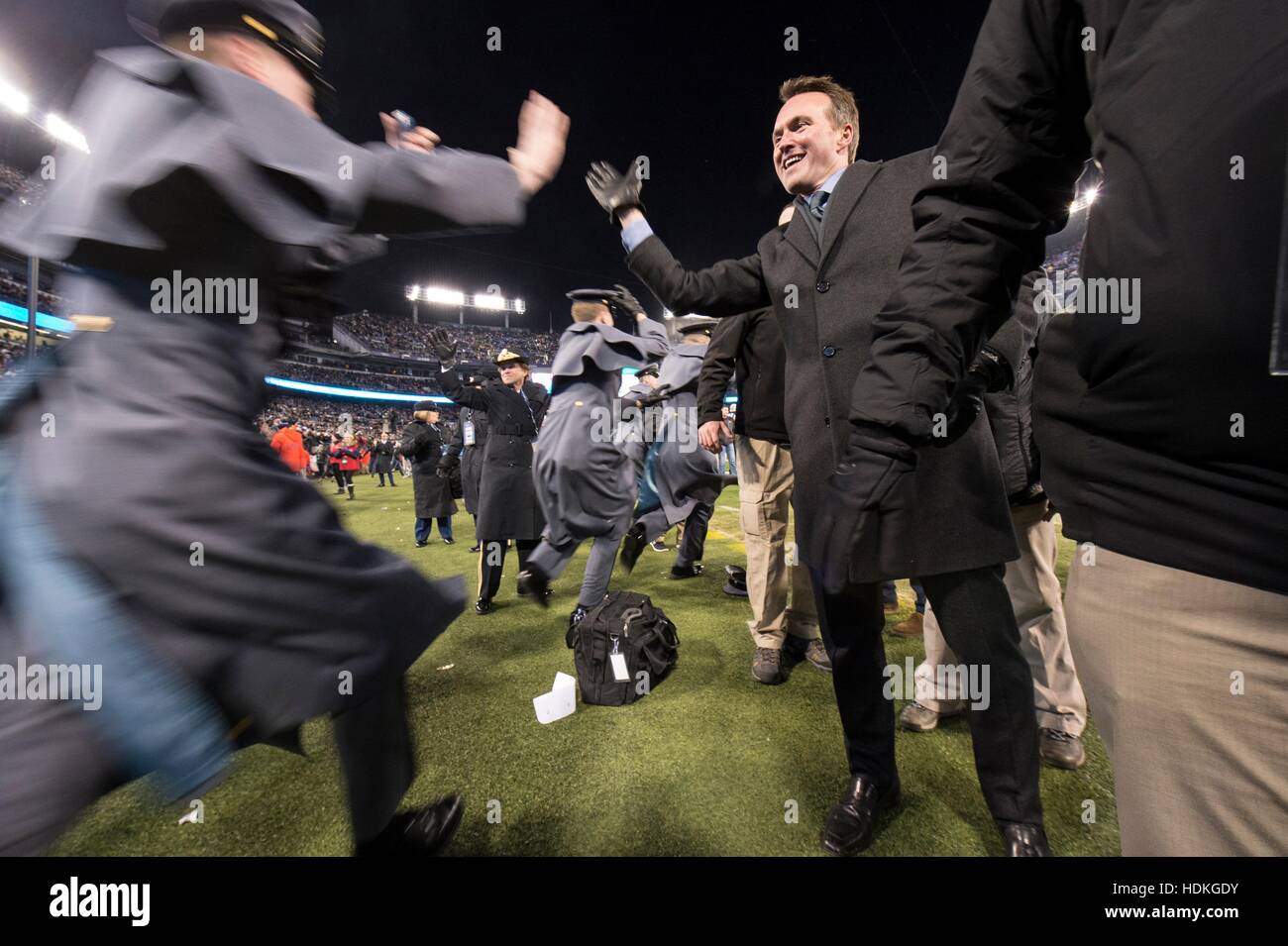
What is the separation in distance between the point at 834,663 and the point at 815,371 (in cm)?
107

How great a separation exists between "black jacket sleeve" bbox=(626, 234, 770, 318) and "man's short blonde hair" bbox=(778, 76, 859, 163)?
0.57 metres

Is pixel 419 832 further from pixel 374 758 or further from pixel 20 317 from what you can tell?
pixel 20 317

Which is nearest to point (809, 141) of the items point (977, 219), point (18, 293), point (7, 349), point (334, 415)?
point (977, 219)

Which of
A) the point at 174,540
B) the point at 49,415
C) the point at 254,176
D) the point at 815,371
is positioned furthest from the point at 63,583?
the point at 815,371

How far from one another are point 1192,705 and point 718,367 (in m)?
2.87

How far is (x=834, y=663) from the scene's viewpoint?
1728mm

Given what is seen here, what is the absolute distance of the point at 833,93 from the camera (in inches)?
70.7

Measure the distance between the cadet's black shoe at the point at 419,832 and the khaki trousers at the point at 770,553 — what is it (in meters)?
1.94

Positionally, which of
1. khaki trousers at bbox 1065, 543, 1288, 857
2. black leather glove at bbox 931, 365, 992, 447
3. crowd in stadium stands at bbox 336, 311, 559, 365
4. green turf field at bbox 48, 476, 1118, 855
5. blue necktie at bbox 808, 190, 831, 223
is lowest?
green turf field at bbox 48, 476, 1118, 855

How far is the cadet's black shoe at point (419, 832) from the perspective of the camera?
1316 millimetres

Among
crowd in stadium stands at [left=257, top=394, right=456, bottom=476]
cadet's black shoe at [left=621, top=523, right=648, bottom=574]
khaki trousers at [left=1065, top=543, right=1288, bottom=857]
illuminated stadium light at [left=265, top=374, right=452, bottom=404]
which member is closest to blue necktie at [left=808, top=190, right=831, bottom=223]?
khaki trousers at [left=1065, top=543, right=1288, bottom=857]

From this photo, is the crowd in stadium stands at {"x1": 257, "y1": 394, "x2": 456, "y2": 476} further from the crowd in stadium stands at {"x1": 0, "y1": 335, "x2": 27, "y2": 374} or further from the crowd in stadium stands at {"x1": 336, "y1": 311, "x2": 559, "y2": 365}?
the crowd in stadium stands at {"x1": 0, "y1": 335, "x2": 27, "y2": 374}

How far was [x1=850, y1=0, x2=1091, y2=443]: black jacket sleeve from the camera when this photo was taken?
84 cm
